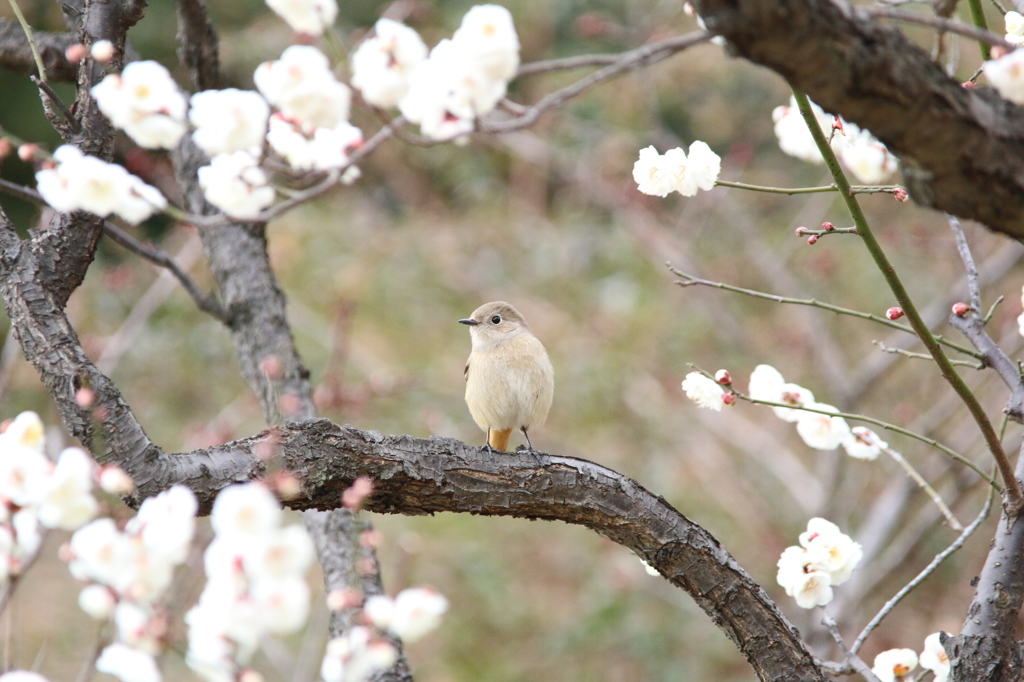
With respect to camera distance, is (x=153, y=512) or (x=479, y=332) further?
(x=479, y=332)

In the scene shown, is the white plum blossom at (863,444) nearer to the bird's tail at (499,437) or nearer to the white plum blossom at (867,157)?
the white plum blossom at (867,157)

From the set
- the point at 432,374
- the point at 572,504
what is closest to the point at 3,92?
the point at 432,374

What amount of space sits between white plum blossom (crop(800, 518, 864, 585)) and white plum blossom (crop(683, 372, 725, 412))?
1.30 ft

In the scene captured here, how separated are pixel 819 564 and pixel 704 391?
20.6 inches

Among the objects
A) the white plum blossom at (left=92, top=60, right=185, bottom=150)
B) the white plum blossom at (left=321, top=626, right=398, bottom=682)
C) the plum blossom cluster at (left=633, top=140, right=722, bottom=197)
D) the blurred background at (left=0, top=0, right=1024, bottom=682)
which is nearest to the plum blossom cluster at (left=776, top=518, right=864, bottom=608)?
the plum blossom cluster at (left=633, top=140, right=722, bottom=197)

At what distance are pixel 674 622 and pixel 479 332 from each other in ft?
9.71

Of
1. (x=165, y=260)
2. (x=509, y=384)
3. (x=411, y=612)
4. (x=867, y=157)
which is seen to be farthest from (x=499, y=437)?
(x=411, y=612)

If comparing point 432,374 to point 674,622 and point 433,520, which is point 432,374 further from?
point 674,622

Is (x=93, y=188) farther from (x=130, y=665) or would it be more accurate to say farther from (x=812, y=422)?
(x=812, y=422)

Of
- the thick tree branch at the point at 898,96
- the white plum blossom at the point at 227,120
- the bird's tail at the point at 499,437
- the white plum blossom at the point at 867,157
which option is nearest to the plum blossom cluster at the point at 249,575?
the white plum blossom at the point at 227,120

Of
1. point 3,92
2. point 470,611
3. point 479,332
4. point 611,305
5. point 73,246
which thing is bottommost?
point 73,246

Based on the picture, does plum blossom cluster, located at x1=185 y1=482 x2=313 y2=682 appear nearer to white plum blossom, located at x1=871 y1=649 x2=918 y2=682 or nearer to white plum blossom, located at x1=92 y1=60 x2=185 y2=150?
white plum blossom, located at x1=92 y1=60 x2=185 y2=150

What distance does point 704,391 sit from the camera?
2443 mm

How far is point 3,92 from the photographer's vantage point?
26.1 ft
